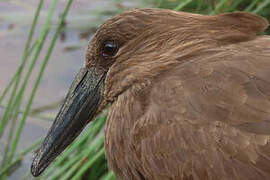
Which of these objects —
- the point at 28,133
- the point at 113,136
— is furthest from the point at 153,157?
the point at 28,133

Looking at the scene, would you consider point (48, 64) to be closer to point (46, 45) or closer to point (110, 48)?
point (46, 45)

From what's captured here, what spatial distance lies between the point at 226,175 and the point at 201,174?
0.29 feet

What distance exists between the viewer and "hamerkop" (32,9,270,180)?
211 cm

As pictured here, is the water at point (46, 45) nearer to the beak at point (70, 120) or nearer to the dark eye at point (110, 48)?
the beak at point (70, 120)

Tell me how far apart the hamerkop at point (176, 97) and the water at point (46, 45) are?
1665 millimetres

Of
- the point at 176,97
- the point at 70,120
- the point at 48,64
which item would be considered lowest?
the point at 48,64

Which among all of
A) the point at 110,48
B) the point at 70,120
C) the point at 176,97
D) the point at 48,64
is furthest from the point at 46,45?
the point at 176,97

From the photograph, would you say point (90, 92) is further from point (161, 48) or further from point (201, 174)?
point (201, 174)

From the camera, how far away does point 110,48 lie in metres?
2.45

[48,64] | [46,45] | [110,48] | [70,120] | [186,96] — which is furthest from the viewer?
[46,45]

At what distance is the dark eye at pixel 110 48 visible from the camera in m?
2.44

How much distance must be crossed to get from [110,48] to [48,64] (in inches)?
90.3

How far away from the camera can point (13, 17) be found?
5.03m

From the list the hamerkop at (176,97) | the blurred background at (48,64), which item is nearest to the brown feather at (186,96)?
the hamerkop at (176,97)
